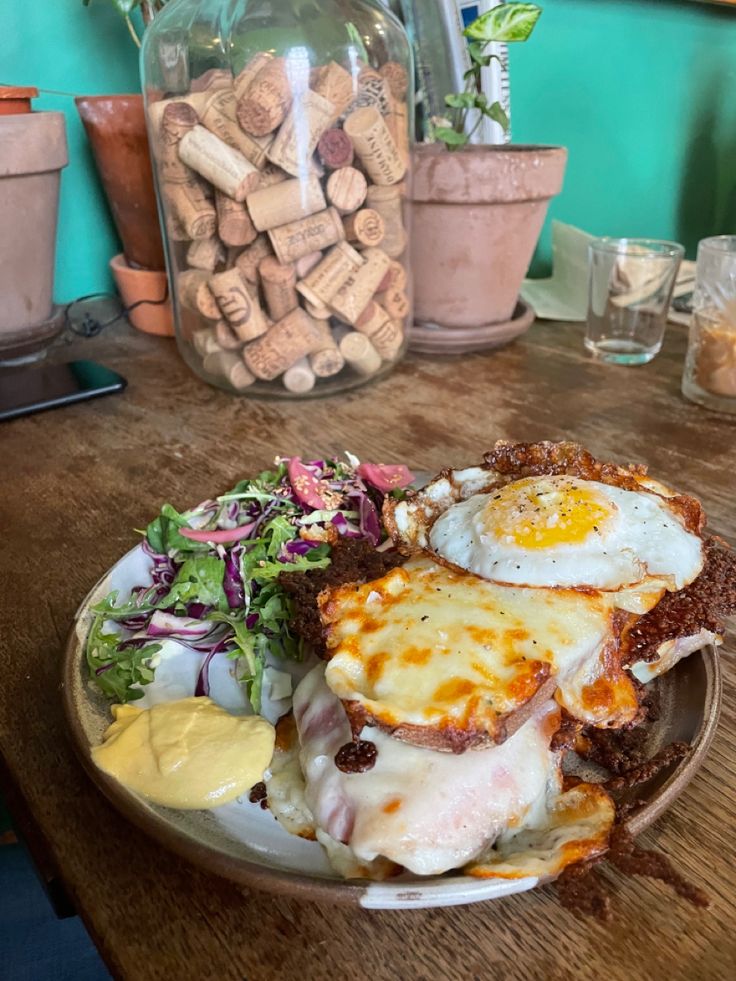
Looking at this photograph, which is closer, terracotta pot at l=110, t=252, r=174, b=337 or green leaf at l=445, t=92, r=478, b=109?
green leaf at l=445, t=92, r=478, b=109

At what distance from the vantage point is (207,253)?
130cm

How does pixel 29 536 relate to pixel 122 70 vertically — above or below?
below

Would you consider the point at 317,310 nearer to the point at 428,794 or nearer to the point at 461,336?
the point at 461,336

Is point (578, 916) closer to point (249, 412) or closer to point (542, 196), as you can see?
point (249, 412)

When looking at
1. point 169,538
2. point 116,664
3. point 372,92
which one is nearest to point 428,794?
point 116,664

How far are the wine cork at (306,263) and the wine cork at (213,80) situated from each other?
0.28 metres

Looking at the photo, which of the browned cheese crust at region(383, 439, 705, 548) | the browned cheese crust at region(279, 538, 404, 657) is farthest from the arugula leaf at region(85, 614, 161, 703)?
the browned cheese crust at region(383, 439, 705, 548)

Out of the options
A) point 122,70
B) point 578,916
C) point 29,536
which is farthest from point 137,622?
point 122,70

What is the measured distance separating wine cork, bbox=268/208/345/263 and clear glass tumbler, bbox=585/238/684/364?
0.59 meters

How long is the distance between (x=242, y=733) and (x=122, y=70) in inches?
66.0

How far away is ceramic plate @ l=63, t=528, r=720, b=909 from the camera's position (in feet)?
1.48

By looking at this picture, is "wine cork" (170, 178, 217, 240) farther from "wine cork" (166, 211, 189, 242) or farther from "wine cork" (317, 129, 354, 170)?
"wine cork" (317, 129, 354, 170)

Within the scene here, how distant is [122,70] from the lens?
174 cm

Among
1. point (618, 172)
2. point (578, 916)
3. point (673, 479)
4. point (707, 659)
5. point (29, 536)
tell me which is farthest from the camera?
point (618, 172)
